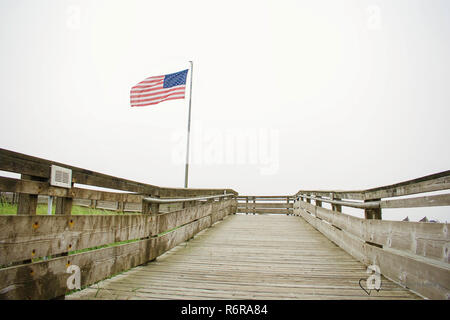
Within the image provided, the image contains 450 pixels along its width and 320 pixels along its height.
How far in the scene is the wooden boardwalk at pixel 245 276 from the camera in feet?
9.39

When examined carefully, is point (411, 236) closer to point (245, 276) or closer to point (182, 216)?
point (245, 276)

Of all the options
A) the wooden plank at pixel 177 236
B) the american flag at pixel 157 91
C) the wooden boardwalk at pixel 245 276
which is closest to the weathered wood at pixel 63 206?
the wooden boardwalk at pixel 245 276

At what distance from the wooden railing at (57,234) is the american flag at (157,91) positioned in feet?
31.8

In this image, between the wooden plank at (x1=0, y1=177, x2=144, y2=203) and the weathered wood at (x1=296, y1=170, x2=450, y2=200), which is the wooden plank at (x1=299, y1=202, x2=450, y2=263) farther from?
the wooden plank at (x1=0, y1=177, x2=144, y2=203)

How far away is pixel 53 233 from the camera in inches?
93.5

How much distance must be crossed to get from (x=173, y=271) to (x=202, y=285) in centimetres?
77

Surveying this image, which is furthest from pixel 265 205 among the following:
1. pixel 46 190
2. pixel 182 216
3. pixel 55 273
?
pixel 46 190

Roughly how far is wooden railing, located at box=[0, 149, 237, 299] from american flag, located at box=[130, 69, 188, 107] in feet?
31.8

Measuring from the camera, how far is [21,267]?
6.75ft

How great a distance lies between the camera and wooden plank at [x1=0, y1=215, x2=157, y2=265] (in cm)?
200
